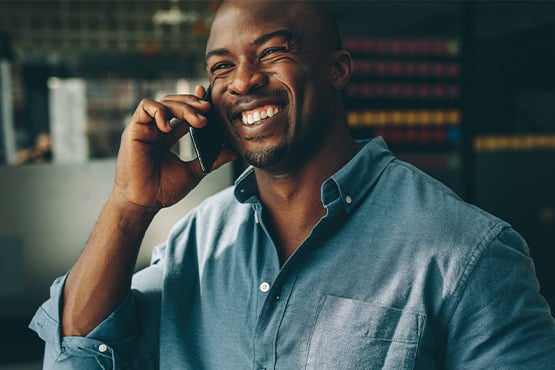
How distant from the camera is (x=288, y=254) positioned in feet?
5.40

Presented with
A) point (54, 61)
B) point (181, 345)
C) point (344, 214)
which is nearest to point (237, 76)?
point (344, 214)

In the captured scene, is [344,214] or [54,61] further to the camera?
[54,61]

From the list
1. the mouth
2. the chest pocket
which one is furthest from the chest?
the mouth

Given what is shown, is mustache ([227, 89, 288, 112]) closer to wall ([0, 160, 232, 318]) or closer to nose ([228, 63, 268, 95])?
nose ([228, 63, 268, 95])

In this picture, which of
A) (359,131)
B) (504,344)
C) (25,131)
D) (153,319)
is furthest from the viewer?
(359,131)

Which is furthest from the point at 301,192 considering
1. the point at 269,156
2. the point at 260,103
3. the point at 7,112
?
the point at 7,112

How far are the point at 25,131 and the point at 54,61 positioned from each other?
490 millimetres

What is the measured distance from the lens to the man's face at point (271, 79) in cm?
162

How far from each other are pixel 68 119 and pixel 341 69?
2.91 m

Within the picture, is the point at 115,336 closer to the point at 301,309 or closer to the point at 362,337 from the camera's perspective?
the point at 301,309

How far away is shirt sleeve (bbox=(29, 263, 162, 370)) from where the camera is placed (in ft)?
5.33

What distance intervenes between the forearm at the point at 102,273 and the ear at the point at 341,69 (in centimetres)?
64

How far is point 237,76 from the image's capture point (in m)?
1.62

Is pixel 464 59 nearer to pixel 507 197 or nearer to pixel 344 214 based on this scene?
pixel 507 197
